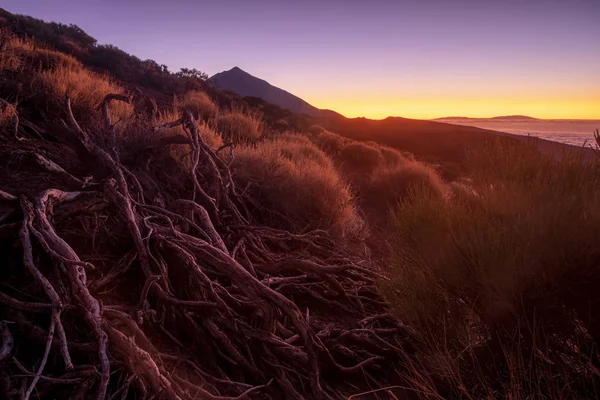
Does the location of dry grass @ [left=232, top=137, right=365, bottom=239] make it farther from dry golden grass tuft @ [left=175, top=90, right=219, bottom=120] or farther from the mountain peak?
the mountain peak

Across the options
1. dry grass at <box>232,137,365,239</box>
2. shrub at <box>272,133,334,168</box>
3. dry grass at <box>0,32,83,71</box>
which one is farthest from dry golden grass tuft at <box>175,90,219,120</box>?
dry grass at <box>232,137,365,239</box>

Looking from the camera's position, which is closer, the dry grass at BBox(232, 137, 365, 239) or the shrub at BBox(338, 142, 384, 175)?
the dry grass at BBox(232, 137, 365, 239)

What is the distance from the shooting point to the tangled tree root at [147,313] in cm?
203

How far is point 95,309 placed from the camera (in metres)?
2.05

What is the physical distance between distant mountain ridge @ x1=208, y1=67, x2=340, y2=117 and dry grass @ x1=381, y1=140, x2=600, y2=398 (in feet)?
261

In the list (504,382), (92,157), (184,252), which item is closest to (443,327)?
(504,382)

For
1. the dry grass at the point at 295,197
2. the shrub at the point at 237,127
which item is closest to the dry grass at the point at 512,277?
the dry grass at the point at 295,197

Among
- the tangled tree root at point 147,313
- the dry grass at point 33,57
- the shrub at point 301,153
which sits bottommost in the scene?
the tangled tree root at point 147,313

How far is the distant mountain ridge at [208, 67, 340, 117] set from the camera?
8231 cm

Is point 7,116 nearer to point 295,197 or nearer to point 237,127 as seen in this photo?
point 295,197

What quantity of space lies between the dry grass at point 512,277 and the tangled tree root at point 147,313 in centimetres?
50

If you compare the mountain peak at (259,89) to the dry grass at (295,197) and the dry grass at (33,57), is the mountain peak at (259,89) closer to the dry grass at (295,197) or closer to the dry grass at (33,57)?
the dry grass at (33,57)

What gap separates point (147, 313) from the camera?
2.49 m

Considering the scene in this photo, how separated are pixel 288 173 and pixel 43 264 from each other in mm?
4727
